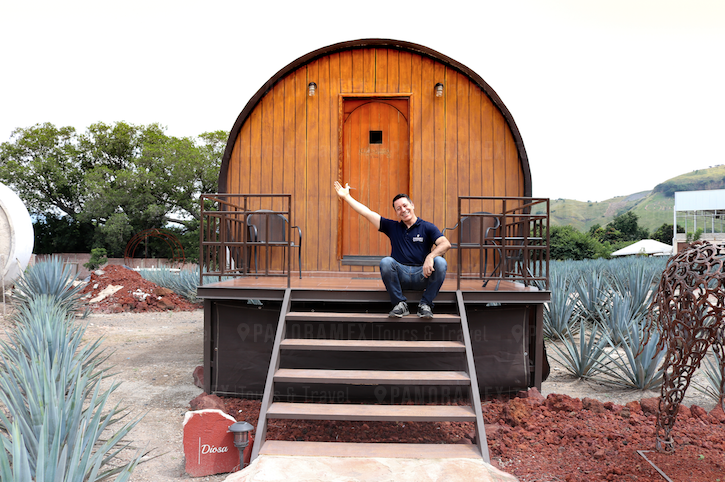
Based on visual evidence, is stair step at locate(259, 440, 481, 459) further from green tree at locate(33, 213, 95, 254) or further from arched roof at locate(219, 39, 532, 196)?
green tree at locate(33, 213, 95, 254)

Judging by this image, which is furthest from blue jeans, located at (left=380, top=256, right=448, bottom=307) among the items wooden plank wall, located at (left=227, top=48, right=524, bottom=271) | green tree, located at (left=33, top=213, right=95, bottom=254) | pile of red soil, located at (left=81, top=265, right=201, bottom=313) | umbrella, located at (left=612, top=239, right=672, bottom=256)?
umbrella, located at (left=612, top=239, right=672, bottom=256)

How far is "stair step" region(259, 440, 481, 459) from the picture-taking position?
10.4 ft

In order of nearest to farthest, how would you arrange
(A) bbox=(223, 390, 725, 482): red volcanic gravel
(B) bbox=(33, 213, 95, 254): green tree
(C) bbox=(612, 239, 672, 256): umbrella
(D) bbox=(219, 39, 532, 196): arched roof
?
(A) bbox=(223, 390, 725, 482): red volcanic gravel → (D) bbox=(219, 39, 532, 196): arched roof → (B) bbox=(33, 213, 95, 254): green tree → (C) bbox=(612, 239, 672, 256): umbrella

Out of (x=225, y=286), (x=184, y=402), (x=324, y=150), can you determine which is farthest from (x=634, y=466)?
(x=324, y=150)

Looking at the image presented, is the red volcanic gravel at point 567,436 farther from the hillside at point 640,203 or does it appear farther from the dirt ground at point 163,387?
the hillside at point 640,203

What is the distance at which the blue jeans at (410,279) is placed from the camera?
13.4 ft

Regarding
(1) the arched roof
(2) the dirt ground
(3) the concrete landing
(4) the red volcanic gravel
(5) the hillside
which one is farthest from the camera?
(5) the hillside

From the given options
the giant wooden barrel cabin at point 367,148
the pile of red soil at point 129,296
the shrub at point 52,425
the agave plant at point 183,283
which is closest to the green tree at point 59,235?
the agave plant at point 183,283

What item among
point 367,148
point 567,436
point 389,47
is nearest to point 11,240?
point 367,148

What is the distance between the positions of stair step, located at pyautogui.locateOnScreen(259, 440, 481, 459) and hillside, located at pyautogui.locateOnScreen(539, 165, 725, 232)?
95127 mm

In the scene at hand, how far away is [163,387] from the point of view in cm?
525

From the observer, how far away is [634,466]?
10.2 ft

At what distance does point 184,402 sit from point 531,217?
395cm

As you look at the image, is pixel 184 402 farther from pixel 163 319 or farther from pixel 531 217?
pixel 163 319
